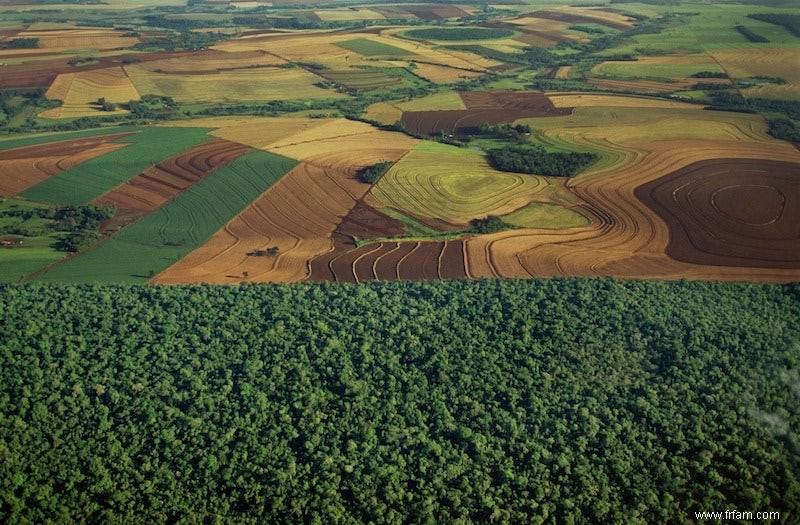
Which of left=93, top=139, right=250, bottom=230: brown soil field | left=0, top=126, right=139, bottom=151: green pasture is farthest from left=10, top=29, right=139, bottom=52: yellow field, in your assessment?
left=93, top=139, right=250, bottom=230: brown soil field

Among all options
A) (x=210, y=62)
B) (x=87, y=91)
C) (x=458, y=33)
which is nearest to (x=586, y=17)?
(x=458, y=33)

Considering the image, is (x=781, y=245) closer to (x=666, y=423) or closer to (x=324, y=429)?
(x=666, y=423)

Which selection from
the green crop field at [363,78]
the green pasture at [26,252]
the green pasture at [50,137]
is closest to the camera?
the green pasture at [26,252]

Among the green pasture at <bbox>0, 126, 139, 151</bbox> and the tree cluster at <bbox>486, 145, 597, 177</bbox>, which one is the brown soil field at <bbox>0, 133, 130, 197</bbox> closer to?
the green pasture at <bbox>0, 126, 139, 151</bbox>

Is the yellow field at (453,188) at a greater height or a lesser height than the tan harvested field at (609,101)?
lesser

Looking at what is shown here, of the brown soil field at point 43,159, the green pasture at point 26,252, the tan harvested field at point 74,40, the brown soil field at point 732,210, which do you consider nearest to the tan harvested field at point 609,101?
the brown soil field at point 732,210

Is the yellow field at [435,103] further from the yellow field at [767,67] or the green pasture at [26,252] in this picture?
the green pasture at [26,252]

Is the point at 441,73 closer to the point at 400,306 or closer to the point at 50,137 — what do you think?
the point at 50,137
